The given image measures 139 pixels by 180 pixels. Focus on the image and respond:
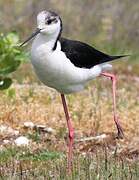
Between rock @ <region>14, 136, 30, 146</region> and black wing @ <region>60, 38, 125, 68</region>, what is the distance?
1139 millimetres

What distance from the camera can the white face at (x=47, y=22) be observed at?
7.20 meters

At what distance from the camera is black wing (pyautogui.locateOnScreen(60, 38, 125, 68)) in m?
7.49

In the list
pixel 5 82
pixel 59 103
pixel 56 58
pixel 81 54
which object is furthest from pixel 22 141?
pixel 59 103

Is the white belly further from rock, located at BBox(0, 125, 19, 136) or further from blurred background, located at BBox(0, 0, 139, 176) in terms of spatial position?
rock, located at BBox(0, 125, 19, 136)

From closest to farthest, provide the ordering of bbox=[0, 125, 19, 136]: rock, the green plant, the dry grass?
the dry grass < the green plant < bbox=[0, 125, 19, 136]: rock

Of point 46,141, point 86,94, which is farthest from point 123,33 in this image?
point 46,141

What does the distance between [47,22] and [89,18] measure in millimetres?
11216

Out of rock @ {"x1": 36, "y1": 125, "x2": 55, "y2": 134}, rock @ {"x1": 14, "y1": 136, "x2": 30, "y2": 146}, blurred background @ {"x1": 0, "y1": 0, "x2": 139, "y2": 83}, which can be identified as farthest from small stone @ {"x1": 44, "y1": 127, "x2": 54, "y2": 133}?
blurred background @ {"x1": 0, "y1": 0, "x2": 139, "y2": 83}

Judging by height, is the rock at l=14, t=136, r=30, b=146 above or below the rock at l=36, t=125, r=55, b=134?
below

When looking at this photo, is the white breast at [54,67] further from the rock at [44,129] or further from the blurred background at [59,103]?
the rock at [44,129]

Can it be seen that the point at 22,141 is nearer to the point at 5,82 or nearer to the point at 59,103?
the point at 5,82

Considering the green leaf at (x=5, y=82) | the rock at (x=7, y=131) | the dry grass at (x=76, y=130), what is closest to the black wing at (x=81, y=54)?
the green leaf at (x=5, y=82)

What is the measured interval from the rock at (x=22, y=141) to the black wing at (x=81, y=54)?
1.14 meters

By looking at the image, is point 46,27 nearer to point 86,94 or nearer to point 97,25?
point 86,94
